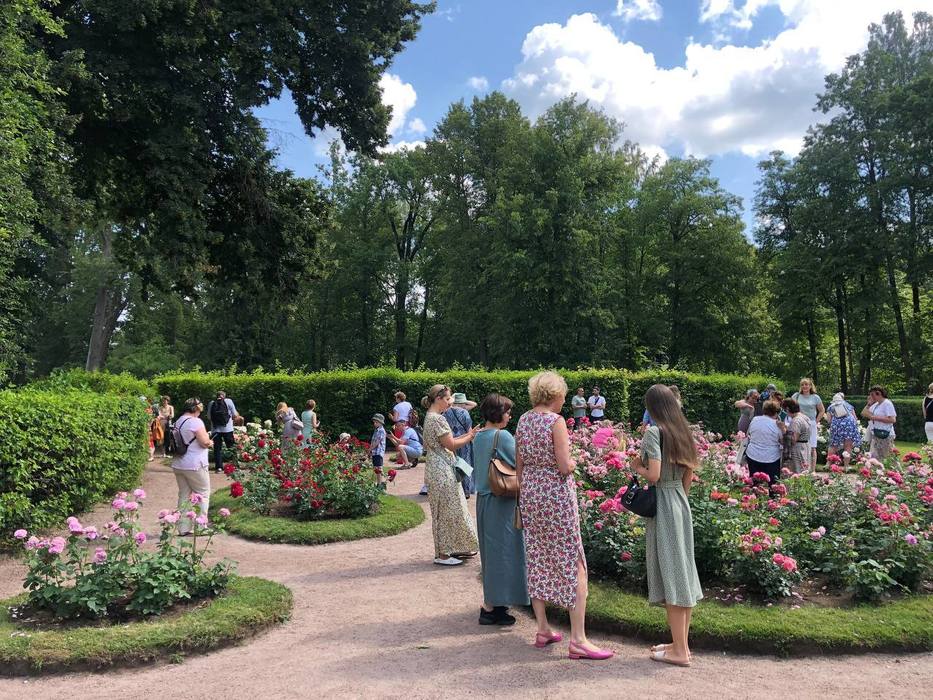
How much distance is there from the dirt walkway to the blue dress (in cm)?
30

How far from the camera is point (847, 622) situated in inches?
197

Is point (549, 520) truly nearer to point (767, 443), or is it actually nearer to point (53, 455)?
point (767, 443)

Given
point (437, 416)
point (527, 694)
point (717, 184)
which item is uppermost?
point (717, 184)

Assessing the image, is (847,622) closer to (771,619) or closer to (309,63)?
(771,619)

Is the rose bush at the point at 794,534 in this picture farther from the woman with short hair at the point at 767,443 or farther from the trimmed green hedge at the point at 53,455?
the trimmed green hedge at the point at 53,455

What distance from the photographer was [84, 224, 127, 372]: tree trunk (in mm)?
38156

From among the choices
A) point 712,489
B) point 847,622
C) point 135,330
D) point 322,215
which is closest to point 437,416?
point 712,489

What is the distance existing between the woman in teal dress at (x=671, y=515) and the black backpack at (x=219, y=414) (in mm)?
12639

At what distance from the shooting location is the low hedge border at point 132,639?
14.8 ft

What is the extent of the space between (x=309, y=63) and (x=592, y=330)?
866 inches

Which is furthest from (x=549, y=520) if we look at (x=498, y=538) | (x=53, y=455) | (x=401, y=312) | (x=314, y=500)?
(x=401, y=312)

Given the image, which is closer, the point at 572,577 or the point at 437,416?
the point at 572,577

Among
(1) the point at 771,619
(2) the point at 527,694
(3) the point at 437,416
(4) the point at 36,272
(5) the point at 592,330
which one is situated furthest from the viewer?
(5) the point at 592,330

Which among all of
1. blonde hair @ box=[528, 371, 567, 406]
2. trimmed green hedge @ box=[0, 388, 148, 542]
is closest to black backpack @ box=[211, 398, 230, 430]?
trimmed green hedge @ box=[0, 388, 148, 542]
